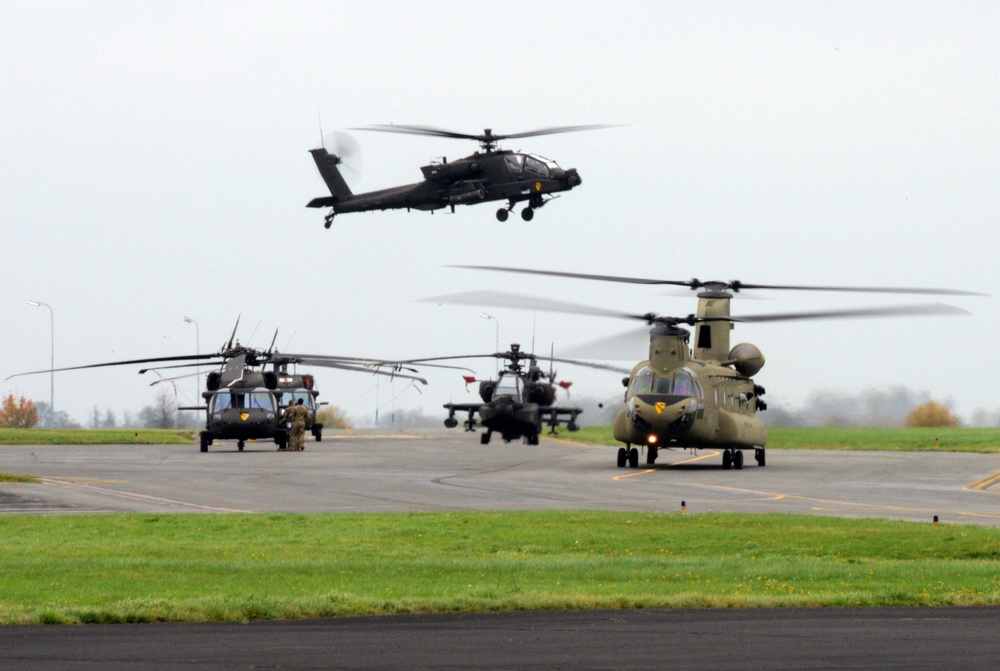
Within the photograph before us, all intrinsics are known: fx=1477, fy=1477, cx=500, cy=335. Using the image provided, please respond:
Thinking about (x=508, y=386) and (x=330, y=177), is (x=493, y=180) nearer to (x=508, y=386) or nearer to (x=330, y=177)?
(x=330, y=177)

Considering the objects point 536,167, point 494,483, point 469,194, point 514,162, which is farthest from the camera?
point 469,194

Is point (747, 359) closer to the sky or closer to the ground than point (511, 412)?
closer to the sky

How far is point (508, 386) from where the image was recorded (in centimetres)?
6178

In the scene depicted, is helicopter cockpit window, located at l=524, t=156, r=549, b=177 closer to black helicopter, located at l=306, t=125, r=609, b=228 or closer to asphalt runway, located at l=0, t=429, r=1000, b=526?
black helicopter, located at l=306, t=125, r=609, b=228

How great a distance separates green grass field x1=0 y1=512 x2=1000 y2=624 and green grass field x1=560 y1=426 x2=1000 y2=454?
3647cm

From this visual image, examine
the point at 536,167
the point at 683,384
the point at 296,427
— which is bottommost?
the point at 296,427

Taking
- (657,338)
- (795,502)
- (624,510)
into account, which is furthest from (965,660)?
(657,338)

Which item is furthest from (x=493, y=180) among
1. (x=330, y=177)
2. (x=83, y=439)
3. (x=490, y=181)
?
(x=83, y=439)

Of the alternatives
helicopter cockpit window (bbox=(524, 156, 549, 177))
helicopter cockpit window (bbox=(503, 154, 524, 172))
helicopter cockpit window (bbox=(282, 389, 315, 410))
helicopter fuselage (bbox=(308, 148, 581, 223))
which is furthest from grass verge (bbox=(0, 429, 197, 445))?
helicopter cockpit window (bbox=(524, 156, 549, 177))

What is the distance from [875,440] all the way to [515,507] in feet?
A: 132

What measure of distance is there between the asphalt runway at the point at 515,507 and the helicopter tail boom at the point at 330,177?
8007 mm

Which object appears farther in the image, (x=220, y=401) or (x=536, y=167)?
(x=220, y=401)

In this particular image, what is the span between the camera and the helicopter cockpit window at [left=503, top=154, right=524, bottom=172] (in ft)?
135

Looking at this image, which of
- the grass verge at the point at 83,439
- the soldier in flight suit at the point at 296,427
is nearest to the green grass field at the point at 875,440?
the soldier in flight suit at the point at 296,427
